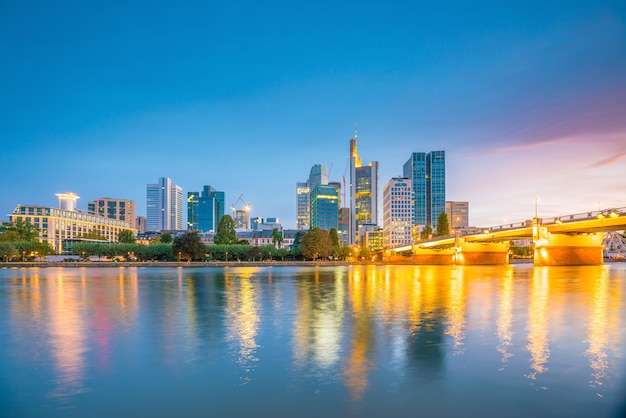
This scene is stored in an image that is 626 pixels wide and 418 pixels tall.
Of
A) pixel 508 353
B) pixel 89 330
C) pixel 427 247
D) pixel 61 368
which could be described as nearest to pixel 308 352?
pixel 508 353

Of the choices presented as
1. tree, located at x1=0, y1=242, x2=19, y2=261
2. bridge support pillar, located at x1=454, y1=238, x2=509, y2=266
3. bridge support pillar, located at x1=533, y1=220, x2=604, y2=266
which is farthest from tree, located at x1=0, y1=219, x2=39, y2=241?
bridge support pillar, located at x1=533, y1=220, x2=604, y2=266

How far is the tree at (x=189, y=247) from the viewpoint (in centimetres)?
13488

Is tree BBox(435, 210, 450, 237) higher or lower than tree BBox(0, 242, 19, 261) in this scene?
higher

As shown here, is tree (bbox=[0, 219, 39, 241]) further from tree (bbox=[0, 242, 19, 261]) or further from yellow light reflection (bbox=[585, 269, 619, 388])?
yellow light reflection (bbox=[585, 269, 619, 388])

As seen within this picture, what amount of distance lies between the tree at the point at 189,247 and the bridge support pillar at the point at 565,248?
9162 cm

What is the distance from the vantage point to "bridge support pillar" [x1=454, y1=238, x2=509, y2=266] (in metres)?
138

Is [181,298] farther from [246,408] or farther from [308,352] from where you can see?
[246,408]

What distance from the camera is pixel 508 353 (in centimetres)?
1523

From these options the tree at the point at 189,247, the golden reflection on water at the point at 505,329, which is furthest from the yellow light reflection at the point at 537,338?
the tree at the point at 189,247

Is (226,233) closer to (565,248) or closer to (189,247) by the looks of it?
(189,247)

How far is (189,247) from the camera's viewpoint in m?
134

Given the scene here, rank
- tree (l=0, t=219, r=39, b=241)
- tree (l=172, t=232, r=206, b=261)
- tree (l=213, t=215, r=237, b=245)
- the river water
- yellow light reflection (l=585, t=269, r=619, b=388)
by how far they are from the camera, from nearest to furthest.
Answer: the river water < yellow light reflection (l=585, t=269, r=619, b=388) < tree (l=172, t=232, r=206, b=261) < tree (l=0, t=219, r=39, b=241) < tree (l=213, t=215, r=237, b=245)

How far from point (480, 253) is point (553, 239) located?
43933mm

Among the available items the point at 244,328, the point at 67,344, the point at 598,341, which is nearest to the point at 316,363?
the point at 244,328
